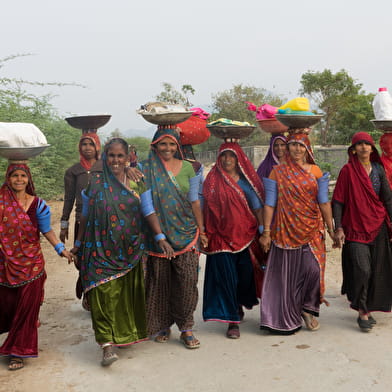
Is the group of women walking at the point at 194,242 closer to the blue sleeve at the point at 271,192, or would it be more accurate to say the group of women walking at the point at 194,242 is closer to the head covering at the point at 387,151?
the blue sleeve at the point at 271,192

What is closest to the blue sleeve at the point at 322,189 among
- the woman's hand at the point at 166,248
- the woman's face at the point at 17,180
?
the woman's hand at the point at 166,248

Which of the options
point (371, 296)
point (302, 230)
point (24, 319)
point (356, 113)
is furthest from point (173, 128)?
point (356, 113)

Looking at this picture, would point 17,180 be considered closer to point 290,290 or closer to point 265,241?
point 265,241

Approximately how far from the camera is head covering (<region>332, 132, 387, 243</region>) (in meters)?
5.09

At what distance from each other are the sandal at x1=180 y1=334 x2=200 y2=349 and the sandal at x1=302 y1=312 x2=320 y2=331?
3.90 feet

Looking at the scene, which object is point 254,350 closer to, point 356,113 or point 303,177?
point 303,177

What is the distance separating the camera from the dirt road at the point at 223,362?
393 cm

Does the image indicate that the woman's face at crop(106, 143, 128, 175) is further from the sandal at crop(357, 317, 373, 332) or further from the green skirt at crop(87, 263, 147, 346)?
the sandal at crop(357, 317, 373, 332)

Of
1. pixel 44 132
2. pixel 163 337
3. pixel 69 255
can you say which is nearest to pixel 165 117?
A: pixel 69 255

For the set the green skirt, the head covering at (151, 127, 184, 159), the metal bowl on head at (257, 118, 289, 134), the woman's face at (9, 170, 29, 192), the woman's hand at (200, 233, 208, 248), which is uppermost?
the metal bowl on head at (257, 118, 289, 134)

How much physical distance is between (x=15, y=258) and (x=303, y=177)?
9.26 ft

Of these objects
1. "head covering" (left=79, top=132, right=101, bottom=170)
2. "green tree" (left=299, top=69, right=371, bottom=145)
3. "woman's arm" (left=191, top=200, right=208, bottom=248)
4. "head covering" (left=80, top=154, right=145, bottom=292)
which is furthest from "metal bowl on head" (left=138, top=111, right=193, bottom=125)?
"green tree" (left=299, top=69, right=371, bottom=145)

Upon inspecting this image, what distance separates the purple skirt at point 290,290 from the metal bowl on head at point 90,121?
254 cm

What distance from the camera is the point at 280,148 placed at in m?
6.13
